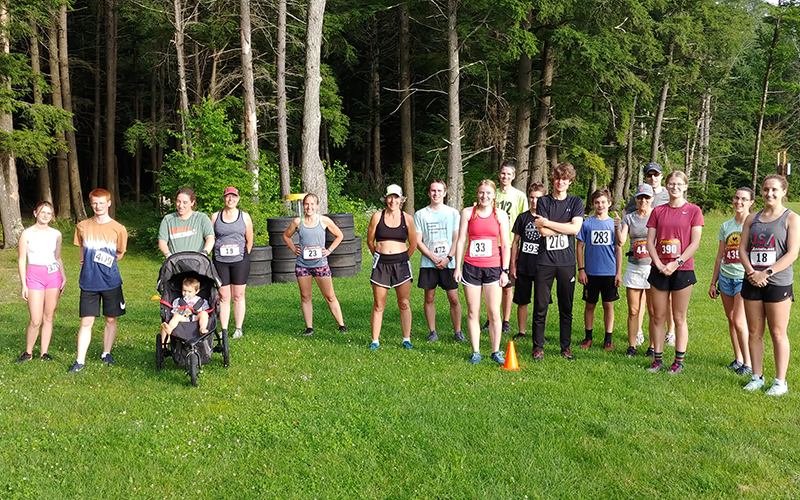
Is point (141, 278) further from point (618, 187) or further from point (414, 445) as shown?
point (618, 187)

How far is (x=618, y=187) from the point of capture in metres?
29.8

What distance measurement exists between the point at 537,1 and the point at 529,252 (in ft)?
51.4

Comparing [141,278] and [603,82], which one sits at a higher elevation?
[603,82]

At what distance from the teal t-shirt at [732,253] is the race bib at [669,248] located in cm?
46

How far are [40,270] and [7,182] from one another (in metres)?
13.2

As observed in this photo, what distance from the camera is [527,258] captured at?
6.79 m

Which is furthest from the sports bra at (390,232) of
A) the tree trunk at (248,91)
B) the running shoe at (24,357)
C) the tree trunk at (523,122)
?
the tree trunk at (523,122)

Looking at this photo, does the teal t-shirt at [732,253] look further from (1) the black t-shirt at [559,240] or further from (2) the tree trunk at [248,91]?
(2) the tree trunk at [248,91]

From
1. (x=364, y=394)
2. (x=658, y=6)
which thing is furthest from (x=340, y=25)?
(x=364, y=394)

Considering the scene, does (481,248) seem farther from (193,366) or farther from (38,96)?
(38,96)

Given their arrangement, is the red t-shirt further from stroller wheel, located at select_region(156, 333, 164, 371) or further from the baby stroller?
stroller wheel, located at select_region(156, 333, 164, 371)

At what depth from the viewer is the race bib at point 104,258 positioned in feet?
21.3

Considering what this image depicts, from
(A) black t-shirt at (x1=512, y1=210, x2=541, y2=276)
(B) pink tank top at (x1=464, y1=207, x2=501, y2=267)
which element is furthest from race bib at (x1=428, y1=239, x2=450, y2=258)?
(A) black t-shirt at (x1=512, y1=210, x2=541, y2=276)

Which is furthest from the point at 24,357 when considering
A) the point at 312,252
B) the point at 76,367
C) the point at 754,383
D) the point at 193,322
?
the point at 754,383
